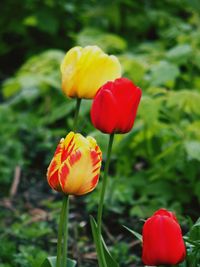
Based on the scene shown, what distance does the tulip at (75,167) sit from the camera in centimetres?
162

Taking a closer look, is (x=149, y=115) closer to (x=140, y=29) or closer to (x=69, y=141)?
(x=69, y=141)

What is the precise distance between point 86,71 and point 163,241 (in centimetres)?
53

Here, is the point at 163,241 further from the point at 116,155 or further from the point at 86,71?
the point at 116,155

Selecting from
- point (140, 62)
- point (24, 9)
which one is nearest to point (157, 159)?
point (140, 62)

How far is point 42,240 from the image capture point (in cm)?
288

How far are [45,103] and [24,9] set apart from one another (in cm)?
190

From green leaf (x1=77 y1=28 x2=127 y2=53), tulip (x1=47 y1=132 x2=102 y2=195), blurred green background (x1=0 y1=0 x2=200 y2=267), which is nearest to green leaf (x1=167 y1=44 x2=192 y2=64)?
blurred green background (x1=0 y1=0 x2=200 y2=267)

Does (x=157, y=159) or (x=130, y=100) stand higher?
(x=130, y=100)

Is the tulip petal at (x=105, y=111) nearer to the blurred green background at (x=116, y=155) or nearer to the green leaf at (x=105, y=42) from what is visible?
the blurred green background at (x=116, y=155)

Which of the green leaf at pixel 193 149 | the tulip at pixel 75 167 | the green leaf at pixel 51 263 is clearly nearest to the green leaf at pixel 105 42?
the green leaf at pixel 193 149

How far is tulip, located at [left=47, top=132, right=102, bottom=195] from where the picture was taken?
1.62 m

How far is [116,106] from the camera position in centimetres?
171

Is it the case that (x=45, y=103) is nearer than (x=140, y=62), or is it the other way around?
(x=140, y=62)

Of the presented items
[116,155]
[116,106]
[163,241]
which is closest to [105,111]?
[116,106]
